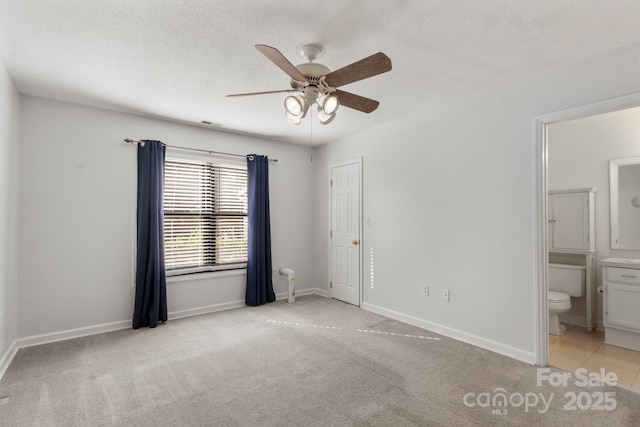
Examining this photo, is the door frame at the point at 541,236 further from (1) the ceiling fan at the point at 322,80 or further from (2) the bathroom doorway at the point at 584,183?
(1) the ceiling fan at the point at 322,80

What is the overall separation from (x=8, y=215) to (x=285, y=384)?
285cm

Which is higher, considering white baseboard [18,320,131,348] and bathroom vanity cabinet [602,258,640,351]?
bathroom vanity cabinet [602,258,640,351]

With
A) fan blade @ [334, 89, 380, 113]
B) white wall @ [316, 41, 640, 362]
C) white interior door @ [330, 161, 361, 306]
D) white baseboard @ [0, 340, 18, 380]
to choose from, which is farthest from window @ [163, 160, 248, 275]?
fan blade @ [334, 89, 380, 113]

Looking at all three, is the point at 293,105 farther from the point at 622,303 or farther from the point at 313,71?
the point at 622,303

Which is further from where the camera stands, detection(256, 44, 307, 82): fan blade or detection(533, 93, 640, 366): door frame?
detection(533, 93, 640, 366): door frame

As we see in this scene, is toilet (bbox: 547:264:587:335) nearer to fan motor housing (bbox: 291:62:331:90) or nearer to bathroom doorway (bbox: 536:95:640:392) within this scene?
bathroom doorway (bbox: 536:95:640:392)

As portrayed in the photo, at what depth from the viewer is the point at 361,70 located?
6.59ft

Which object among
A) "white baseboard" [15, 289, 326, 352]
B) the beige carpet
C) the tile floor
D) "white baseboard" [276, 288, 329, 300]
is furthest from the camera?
"white baseboard" [276, 288, 329, 300]

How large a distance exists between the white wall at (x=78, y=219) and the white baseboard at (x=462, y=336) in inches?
102

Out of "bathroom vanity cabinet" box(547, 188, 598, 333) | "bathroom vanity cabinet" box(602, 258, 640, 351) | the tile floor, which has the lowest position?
the tile floor

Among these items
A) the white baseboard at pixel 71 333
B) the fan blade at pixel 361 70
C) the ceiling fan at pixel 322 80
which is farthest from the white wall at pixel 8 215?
the fan blade at pixel 361 70

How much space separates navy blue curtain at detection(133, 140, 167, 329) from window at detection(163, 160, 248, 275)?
234mm

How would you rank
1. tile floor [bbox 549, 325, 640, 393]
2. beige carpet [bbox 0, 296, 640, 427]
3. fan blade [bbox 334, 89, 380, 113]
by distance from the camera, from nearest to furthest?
beige carpet [bbox 0, 296, 640, 427]
fan blade [bbox 334, 89, 380, 113]
tile floor [bbox 549, 325, 640, 393]

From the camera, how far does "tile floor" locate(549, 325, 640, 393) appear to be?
2.67 meters
